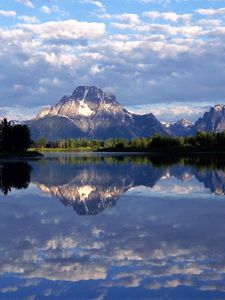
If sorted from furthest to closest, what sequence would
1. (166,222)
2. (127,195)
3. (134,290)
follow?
(127,195)
(166,222)
(134,290)

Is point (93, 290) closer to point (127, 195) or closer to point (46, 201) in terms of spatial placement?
point (46, 201)

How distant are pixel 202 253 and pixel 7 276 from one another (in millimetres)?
7446

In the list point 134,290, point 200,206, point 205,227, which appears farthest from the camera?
point 200,206

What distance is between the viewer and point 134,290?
1368cm

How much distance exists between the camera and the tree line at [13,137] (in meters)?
160

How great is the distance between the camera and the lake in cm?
1388

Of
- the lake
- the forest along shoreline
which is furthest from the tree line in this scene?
the lake

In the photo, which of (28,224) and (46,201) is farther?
(46,201)

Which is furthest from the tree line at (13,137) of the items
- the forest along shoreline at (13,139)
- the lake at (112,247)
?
the lake at (112,247)

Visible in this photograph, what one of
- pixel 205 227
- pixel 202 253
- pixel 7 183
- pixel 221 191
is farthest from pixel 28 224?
pixel 7 183

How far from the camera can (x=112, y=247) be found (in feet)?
63.6

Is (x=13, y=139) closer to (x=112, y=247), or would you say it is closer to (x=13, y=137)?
(x=13, y=137)

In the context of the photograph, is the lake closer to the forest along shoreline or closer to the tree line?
the forest along shoreline

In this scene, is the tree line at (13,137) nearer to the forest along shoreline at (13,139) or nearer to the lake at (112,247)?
the forest along shoreline at (13,139)
